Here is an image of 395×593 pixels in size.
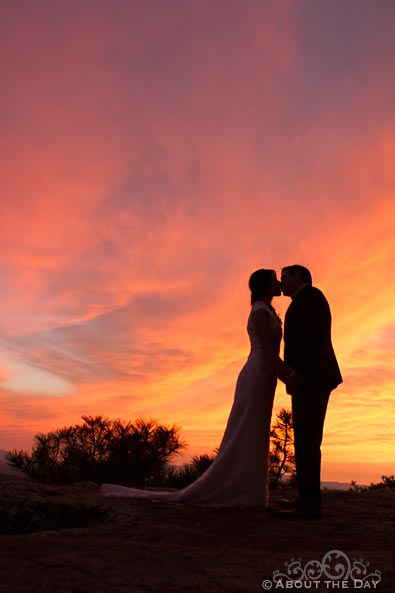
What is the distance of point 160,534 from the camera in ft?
12.1

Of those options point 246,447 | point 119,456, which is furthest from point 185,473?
point 246,447

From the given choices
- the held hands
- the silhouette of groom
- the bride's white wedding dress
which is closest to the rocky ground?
the bride's white wedding dress

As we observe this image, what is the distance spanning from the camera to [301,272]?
17.4ft

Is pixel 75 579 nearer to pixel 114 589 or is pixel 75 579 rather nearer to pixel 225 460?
pixel 114 589

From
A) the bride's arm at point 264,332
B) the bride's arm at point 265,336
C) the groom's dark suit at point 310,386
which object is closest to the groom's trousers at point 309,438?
the groom's dark suit at point 310,386

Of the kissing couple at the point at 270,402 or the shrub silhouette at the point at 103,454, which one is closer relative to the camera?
the kissing couple at the point at 270,402

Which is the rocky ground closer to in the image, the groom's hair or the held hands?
the held hands

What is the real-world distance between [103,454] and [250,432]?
4707 millimetres

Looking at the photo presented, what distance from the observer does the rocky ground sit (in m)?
2.65

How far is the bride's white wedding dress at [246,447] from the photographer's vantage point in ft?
16.4

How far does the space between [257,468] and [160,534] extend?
1.55 m

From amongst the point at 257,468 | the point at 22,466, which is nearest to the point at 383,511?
the point at 257,468

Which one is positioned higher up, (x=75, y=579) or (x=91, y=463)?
(x=91, y=463)

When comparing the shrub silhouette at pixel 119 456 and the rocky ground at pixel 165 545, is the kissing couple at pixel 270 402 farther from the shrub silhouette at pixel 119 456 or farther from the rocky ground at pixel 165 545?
the shrub silhouette at pixel 119 456
